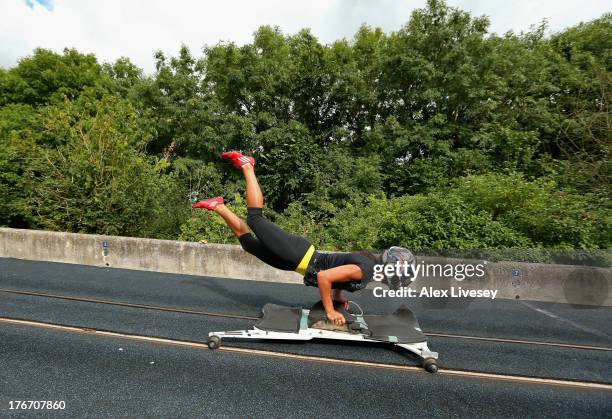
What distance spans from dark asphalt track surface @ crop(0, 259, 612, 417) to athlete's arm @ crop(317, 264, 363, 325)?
20.6 inches

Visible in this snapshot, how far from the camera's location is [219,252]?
6.46 metres

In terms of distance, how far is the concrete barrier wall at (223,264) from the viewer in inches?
206

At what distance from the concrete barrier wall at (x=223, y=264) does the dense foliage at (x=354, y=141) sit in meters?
0.60

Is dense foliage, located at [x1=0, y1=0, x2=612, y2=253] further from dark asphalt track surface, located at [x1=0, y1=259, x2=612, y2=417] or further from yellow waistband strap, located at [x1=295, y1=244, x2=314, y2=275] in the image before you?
yellow waistband strap, located at [x1=295, y1=244, x2=314, y2=275]

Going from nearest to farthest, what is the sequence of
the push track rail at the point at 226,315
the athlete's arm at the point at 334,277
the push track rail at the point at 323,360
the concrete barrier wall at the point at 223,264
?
the push track rail at the point at 323,360 < the athlete's arm at the point at 334,277 < the push track rail at the point at 226,315 < the concrete barrier wall at the point at 223,264

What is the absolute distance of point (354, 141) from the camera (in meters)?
13.9

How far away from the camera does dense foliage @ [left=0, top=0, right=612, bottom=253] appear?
21.3 feet

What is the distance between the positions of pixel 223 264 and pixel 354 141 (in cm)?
928

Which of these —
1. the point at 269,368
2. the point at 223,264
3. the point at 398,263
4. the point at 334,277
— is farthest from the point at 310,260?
the point at 223,264

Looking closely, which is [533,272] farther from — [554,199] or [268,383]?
[268,383]

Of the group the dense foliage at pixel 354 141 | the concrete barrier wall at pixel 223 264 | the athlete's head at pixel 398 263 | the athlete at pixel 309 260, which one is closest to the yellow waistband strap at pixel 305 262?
the athlete at pixel 309 260

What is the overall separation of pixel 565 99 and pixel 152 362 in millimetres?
15063

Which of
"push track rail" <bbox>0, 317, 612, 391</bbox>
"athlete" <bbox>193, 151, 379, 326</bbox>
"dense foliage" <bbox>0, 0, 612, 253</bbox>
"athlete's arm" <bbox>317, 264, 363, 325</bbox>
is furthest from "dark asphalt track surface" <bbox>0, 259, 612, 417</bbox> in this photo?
"dense foliage" <bbox>0, 0, 612, 253</bbox>

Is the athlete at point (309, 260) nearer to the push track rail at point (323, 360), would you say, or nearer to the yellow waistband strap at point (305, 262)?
the yellow waistband strap at point (305, 262)
